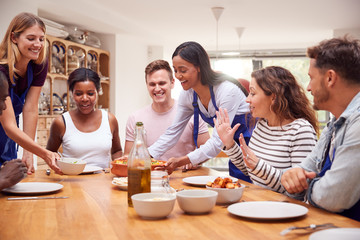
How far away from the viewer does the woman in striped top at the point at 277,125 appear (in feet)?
6.07

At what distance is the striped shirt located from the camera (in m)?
1.74

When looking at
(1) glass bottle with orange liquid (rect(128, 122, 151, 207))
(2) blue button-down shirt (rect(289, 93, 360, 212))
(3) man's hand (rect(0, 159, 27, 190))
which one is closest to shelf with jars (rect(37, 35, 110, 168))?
(3) man's hand (rect(0, 159, 27, 190))

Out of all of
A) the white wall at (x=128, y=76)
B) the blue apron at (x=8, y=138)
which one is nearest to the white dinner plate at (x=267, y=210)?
the blue apron at (x=8, y=138)

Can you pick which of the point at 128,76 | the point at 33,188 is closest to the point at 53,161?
the point at 33,188

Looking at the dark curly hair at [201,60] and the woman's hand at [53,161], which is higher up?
A: the dark curly hair at [201,60]

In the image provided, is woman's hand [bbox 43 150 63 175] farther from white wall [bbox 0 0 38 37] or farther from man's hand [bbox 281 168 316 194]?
white wall [bbox 0 0 38 37]

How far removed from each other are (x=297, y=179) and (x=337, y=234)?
0.44 meters

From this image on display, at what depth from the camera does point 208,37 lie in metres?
7.79

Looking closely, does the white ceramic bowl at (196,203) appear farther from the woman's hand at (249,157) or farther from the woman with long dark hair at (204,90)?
the woman with long dark hair at (204,90)

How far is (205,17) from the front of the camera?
6.14 meters

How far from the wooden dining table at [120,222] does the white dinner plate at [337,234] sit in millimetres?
59

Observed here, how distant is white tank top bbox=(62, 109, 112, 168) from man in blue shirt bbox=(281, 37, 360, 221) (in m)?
1.46

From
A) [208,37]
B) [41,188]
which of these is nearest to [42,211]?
[41,188]

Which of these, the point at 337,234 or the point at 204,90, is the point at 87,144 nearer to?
the point at 204,90
